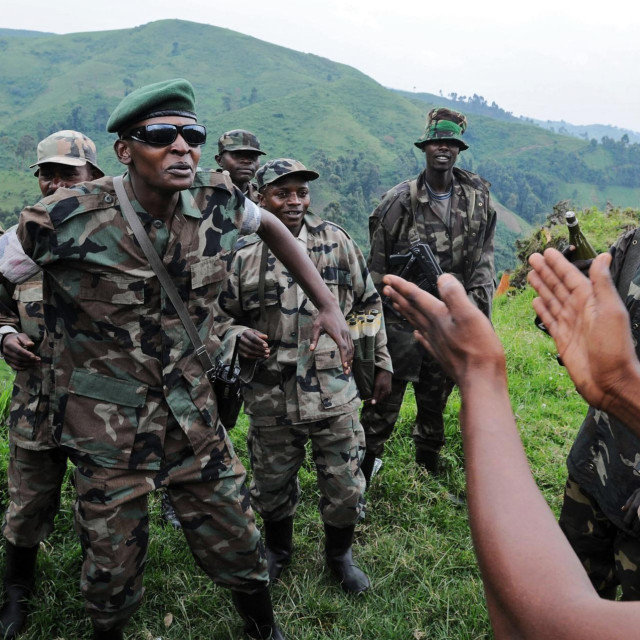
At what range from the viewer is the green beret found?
2.19 metres

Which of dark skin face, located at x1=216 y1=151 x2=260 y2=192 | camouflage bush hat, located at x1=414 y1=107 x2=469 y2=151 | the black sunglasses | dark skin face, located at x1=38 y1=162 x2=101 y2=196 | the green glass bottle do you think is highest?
camouflage bush hat, located at x1=414 y1=107 x2=469 y2=151

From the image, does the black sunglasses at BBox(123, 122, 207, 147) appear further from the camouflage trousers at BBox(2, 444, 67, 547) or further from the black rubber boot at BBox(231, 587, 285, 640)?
the black rubber boot at BBox(231, 587, 285, 640)

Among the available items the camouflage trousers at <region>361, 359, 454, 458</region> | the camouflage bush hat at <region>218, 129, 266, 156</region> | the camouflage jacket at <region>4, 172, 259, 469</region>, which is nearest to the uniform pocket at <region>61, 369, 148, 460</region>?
the camouflage jacket at <region>4, 172, 259, 469</region>

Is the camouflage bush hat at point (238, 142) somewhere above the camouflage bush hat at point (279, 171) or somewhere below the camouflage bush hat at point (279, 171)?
below

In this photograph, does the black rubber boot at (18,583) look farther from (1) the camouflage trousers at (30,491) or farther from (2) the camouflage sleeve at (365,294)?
(2) the camouflage sleeve at (365,294)

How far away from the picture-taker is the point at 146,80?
392ft

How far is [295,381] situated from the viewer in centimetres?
305

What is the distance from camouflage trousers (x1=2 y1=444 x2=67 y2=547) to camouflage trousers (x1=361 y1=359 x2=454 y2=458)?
195cm

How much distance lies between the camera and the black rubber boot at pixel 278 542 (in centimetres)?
330

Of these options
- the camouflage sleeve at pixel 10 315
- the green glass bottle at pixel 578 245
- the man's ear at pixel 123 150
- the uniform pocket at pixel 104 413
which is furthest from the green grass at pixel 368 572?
the man's ear at pixel 123 150

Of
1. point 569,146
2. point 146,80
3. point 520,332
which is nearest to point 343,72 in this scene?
point 146,80

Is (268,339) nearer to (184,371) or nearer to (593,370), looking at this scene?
(184,371)

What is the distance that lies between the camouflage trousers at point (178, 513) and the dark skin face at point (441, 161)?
2668mm

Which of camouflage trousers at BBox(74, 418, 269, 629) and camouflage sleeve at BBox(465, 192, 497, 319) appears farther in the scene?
camouflage sleeve at BBox(465, 192, 497, 319)
